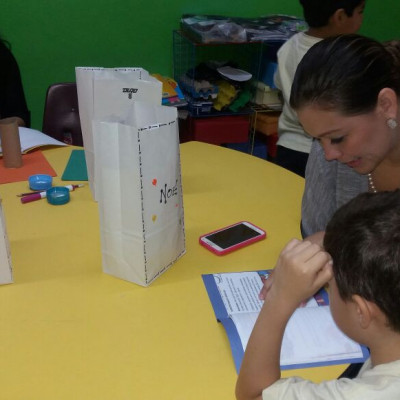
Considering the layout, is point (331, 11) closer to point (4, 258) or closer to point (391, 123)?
point (391, 123)

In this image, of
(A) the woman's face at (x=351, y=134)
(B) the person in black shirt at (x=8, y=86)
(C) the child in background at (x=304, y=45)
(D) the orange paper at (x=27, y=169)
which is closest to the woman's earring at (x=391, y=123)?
(A) the woman's face at (x=351, y=134)

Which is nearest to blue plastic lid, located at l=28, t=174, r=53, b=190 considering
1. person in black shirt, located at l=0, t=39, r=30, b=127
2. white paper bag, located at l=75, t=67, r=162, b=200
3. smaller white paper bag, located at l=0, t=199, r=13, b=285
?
white paper bag, located at l=75, t=67, r=162, b=200

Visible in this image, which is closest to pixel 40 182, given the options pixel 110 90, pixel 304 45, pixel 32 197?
pixel 32 197

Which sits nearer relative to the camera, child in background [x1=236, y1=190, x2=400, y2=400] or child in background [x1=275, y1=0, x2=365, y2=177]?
child in background [x1=236, y1=190, x2=400, y2=400]

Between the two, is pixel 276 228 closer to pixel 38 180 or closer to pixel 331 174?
pixel 331 174

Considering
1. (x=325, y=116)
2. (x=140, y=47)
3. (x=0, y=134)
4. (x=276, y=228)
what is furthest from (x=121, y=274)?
(x=140, y=47)

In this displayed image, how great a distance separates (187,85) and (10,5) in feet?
3.27

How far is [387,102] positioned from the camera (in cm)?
102

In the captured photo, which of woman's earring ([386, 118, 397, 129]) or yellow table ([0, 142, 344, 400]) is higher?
woman's earring ([386, 118, 397, 129])

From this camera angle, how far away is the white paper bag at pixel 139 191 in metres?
0.92

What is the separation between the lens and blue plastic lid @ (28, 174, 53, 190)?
141cm

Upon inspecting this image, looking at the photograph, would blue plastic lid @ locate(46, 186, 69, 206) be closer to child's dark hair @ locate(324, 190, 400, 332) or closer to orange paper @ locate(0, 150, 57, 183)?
orange paper @ locate(0, 150, 57, 183)

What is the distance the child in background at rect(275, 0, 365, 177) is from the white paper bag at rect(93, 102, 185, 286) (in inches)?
37.4

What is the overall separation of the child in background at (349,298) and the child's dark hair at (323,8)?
1.32 m
